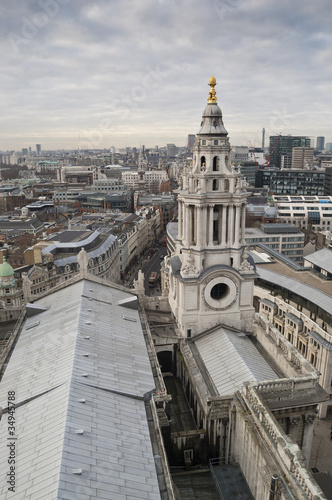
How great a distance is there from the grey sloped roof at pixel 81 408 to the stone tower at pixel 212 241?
8136mm

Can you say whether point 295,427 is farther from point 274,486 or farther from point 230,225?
point 230,225

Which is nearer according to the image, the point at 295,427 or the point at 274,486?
the point at 274,486

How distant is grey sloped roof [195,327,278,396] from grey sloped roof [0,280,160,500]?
295 inches

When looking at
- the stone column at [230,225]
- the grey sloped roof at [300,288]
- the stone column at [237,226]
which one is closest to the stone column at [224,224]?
the stone column at [230,225]

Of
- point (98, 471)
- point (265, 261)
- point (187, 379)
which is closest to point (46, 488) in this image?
point (98, 471)

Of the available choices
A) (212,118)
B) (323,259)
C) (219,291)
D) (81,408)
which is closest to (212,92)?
(212,118)

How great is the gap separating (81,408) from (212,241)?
82.7ft

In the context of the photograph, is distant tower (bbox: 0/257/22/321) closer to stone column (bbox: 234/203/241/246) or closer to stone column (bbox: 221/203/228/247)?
stone column (bbox: 221/203/228/247)

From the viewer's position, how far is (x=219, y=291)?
47.9 meters

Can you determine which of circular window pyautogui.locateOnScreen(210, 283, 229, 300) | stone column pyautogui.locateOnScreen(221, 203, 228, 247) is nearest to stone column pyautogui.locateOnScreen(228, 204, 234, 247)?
stone column pyautogui.locateOnScreen(221, 203, 228, 247)

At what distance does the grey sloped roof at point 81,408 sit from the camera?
22688 millimetres

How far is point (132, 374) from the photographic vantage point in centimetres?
3494

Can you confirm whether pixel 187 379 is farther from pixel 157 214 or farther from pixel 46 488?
pixel 157 214

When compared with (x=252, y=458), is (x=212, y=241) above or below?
above
